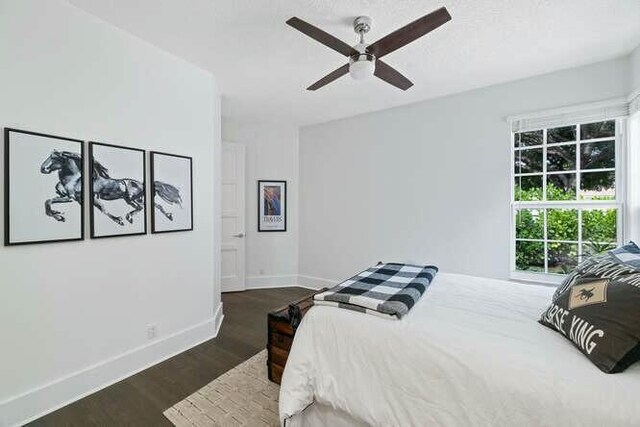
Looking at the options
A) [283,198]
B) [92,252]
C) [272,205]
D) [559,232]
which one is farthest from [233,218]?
[559,232]

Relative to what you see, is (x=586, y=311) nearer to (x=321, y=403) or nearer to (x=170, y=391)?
(x=321, y=403)

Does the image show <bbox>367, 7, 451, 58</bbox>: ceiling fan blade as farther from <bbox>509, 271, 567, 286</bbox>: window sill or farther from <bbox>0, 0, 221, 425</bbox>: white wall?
<bbox>509, 271, 567, 286</bbox>: window sill

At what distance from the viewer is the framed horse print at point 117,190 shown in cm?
205

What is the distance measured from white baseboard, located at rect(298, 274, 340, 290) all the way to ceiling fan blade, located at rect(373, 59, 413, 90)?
3022mm

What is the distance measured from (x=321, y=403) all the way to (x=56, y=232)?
6.55 ft

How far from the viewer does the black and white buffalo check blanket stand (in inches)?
62.1

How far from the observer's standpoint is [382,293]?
1.78m

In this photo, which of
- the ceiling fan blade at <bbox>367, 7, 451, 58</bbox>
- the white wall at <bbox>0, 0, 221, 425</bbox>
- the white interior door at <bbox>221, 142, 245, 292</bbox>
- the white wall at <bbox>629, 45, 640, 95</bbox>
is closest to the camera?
the ceiling fan blade at <bbox>367, 7, 451, 58</bbox>

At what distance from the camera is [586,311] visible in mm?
1220

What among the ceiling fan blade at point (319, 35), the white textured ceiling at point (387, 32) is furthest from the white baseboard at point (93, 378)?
the ceiling fan blade at point (319, 35)

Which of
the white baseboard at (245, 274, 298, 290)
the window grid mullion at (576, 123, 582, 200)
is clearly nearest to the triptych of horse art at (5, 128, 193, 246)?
the white baseboard at (245, 274, 298, 290)

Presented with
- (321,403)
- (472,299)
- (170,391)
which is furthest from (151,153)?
(472,299)

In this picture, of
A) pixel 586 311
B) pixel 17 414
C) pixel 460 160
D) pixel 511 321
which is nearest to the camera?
pixel 586 311

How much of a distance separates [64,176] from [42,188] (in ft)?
0.46
